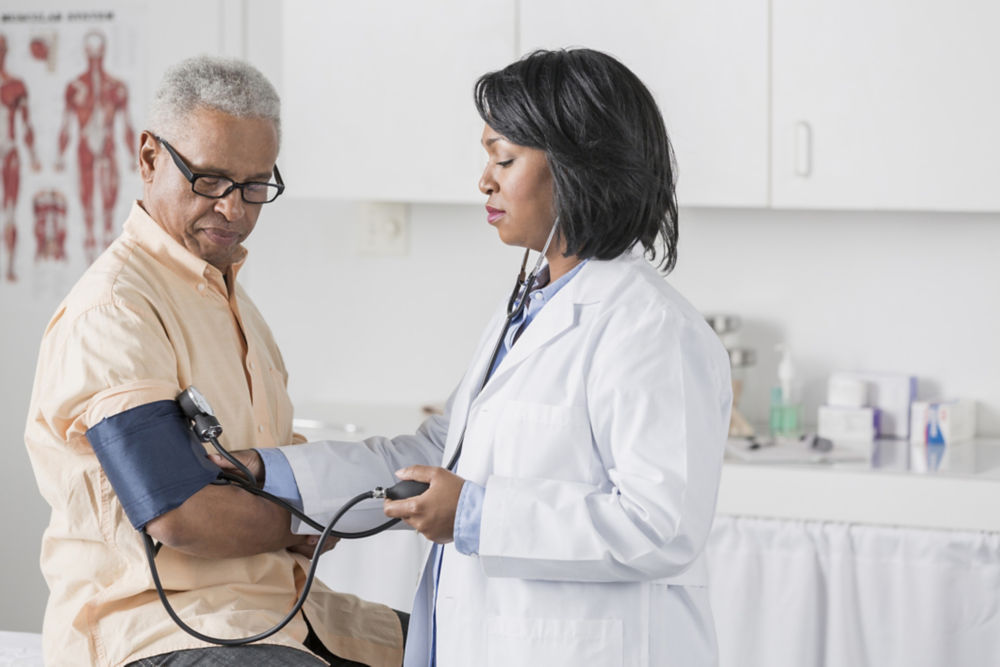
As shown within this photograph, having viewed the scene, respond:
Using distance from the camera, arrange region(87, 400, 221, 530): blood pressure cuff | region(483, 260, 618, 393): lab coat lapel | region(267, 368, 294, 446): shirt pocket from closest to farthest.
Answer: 1. region(87, 400, 221, 530): blood pressure cuff
2. region(483, 260, 618, 393): lab coat lapel
3. region(267, 368, 294, 446): shirt pocket

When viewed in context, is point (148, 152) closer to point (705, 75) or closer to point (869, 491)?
point (705, 75)

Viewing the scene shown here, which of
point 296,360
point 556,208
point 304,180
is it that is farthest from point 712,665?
point 296,360

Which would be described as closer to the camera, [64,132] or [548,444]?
[548,444]

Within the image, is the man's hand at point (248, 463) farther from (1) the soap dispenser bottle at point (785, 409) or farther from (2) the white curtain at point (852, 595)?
(1) the soap dispenser bottle at point (785, 409)

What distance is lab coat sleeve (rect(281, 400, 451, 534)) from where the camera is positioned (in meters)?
1.43

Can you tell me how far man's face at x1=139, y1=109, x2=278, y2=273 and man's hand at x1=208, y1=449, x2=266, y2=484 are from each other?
10.2 inches

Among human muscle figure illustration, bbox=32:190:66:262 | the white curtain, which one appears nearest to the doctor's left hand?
the white curtain

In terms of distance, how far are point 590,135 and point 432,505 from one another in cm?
47

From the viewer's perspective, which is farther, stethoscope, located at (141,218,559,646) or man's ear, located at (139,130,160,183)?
man's ear, located at (139,130,160,183)

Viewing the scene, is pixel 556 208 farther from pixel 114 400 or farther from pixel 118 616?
pixel 118 616

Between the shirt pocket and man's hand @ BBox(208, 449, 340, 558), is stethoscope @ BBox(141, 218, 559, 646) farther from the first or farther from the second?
the shirt pocket

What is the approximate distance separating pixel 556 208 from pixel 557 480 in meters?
0.33

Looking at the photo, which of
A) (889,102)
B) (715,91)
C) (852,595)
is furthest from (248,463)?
(889,102)

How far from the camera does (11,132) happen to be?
312 centimetres
